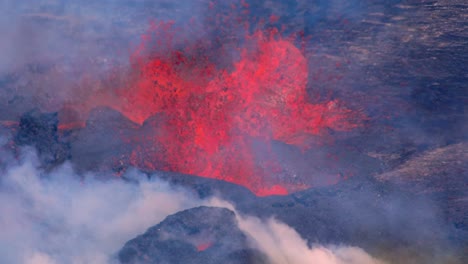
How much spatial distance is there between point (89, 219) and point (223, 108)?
10.2ft

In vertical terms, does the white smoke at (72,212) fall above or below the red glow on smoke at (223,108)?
below

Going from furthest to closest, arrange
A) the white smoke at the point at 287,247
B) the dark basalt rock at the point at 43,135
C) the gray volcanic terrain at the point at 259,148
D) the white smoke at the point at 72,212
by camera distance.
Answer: the dark basalt rock at the point at 43,135 < the white smoke at the point at 287,247 < the gray volcanic terrain at the point at 259,148 < the white smoke at the point at 72,212

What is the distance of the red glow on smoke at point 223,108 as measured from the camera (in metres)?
6.78

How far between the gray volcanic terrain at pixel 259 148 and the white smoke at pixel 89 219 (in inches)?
0.8

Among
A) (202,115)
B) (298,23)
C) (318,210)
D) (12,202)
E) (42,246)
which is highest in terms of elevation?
(298,23)

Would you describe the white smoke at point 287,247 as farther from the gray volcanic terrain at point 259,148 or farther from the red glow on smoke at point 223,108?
the red glow on smoke at point 223,108

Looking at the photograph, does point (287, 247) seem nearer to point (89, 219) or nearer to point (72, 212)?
point (89, 219)

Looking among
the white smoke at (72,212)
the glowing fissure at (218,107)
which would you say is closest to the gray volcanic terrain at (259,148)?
the white smoke at (72,212)

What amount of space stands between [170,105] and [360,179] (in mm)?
3810

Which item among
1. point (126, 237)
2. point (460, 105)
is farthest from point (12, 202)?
point (460, 105)

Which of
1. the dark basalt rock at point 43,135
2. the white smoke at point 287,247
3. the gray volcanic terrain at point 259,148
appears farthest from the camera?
the dark basalt rock at point 43,135

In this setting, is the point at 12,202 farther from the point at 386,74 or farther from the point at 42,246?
the point at 386,74

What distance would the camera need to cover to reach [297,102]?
6926 mm

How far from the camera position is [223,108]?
279 inches
